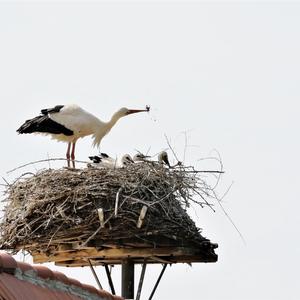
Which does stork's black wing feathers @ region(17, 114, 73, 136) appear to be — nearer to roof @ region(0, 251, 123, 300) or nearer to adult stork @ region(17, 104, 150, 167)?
adult stork @ region(17, 104, 150, 167)

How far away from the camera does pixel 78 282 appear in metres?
7.73

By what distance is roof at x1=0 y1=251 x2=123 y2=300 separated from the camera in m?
6.46

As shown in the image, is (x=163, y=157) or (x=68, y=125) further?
(x=68, y=125)

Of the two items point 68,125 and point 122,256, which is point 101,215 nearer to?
point 122,256

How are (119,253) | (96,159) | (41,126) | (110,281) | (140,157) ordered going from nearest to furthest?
1. (119,253)
2. (110,281)
3. (140,157)
4. (96,159)
5. (41,126)

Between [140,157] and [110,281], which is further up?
[140,157]

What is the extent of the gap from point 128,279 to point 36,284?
401 centimetres

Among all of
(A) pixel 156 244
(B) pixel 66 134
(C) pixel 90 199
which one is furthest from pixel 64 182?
(B) pixel 66 134

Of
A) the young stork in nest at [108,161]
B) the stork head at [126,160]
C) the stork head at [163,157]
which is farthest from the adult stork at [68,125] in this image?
the stork head at [163,157]

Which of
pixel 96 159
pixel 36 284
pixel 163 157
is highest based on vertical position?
pixel 163 157

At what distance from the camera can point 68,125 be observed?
13648 mm

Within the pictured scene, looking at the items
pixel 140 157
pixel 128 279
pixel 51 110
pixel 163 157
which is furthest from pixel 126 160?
pixel 128 279

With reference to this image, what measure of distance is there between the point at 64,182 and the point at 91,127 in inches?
106

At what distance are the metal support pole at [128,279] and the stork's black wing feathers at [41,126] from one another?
296 cm
